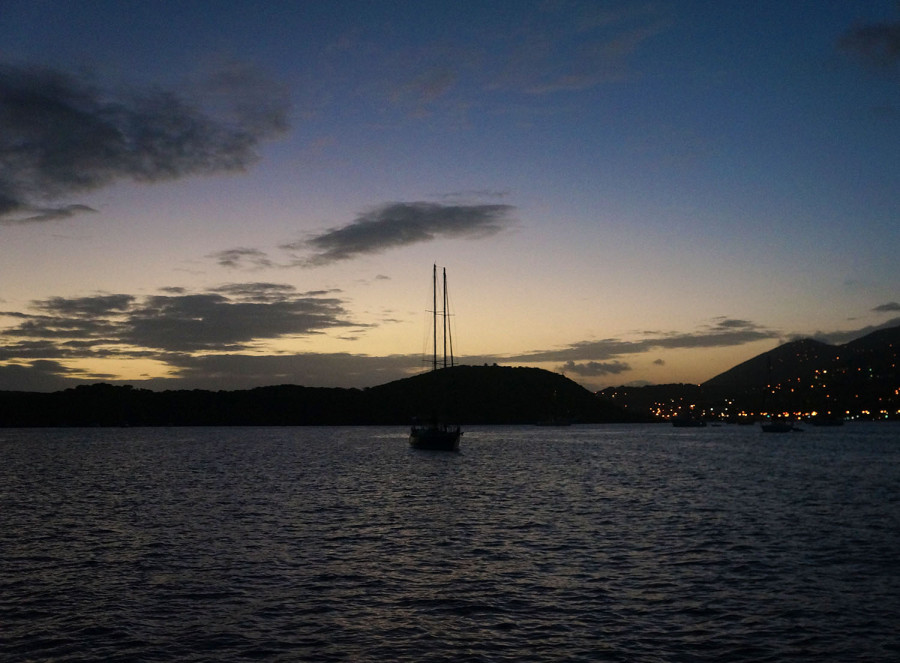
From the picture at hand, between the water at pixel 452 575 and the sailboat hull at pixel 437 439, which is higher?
the sailboat hull at pixel 437 439

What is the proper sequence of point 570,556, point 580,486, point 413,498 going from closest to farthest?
point 570,556 → point 413,498 → point 580,486

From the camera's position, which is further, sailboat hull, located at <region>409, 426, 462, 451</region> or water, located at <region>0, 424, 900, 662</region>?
sailboat hull, located at <region>409, 426, 462, 451</region>

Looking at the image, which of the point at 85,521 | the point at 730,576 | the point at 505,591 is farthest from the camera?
the point at 85,521

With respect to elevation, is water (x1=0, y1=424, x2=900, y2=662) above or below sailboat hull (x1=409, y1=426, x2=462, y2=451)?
below

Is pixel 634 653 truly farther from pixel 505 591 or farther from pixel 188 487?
pixel 188 487

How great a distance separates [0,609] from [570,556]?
21.9 metres

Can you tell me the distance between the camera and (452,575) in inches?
1126

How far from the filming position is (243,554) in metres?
33.1

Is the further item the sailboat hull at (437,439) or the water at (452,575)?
the sailboat hull at (437,439)

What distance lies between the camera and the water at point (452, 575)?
19859 mm

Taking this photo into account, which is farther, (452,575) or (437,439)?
(437,439)

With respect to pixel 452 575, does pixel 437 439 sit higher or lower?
higher

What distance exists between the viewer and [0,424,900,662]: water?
19.9m

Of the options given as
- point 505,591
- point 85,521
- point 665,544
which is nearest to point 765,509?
point 665,544
